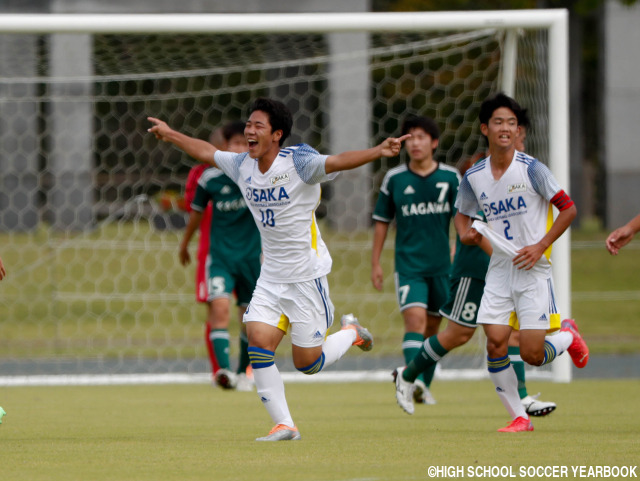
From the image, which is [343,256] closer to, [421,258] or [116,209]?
[116,209]

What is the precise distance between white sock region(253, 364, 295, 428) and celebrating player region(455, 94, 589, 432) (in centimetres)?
136

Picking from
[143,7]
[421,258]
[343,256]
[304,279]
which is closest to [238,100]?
[143,7]

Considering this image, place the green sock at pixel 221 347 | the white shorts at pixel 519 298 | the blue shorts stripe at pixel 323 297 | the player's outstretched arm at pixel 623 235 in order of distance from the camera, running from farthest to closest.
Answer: the green sock at pixel 221 347, the white shorts at pixel 519 298, the blue shorts stripe at pixel 323 297, the player's outstretched arm at pixel 623 235

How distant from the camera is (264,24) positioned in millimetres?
9977

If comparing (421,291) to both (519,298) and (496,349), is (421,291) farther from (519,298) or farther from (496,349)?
(519,298)

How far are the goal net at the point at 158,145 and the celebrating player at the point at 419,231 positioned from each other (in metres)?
1.91

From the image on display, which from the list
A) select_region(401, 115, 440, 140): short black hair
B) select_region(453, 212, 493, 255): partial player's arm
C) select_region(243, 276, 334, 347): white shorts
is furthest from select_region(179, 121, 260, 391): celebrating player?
select_region(243, 276, 334, 347): white shorts

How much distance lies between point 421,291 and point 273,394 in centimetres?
284

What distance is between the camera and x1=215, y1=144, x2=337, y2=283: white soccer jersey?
6.07 meters

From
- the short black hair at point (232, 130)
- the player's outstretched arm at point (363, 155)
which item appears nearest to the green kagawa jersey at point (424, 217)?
the short black hair at point (232, 130)

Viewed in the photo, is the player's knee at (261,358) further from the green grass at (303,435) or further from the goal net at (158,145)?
the goal net at (158,145)

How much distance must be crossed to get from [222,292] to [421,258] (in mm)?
1905

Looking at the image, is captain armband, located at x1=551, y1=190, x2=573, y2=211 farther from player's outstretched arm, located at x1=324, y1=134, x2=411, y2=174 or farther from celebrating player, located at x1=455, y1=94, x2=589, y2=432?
player's outstretched arm, located at x1=324, y1=134, x2=411, y2=174

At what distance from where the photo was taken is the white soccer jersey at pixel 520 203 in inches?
251
